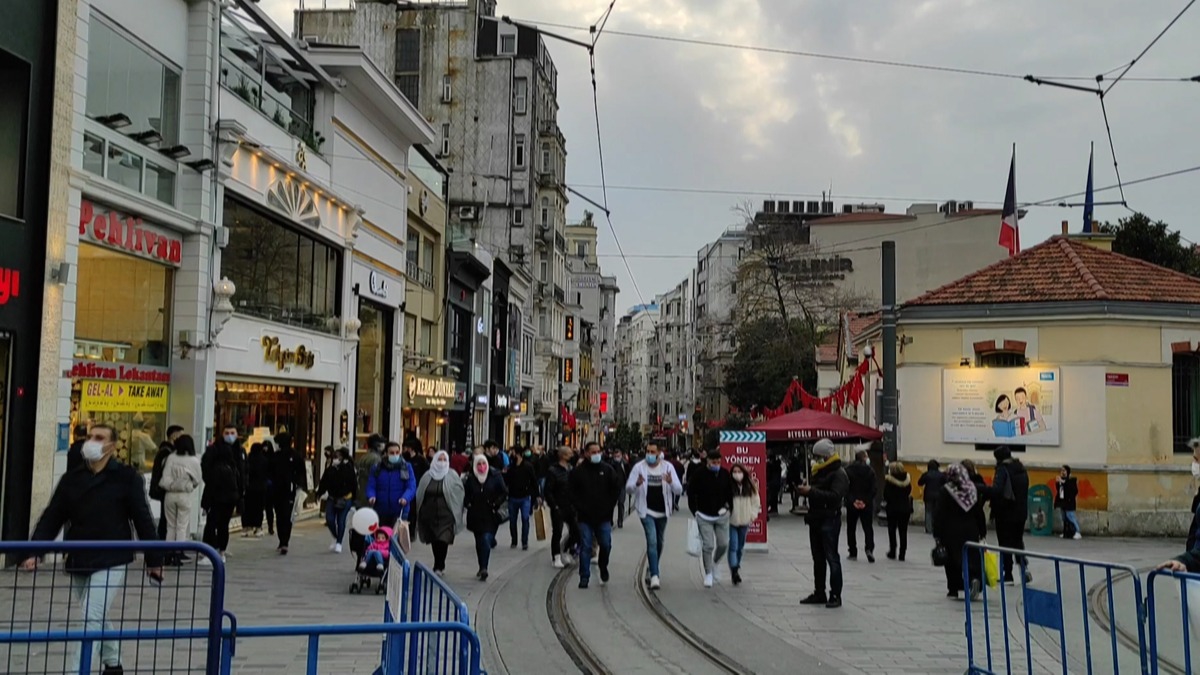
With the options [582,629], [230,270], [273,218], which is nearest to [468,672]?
[582,629]

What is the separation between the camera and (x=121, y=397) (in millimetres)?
16906

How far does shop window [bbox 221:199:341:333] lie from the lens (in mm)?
20969

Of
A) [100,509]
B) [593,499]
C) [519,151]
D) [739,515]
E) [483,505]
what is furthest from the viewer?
[519,151]

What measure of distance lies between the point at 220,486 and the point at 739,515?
700cm

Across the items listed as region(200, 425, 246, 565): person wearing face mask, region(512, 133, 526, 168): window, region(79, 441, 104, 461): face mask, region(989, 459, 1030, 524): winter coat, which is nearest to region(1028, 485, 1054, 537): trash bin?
region(989, 459, 1030, 524): winter coat

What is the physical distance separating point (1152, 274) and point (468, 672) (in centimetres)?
2421

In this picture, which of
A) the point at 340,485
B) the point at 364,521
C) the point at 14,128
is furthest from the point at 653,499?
the point at 14,128

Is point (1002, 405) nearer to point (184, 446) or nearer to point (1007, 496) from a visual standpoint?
point (1007, 496)

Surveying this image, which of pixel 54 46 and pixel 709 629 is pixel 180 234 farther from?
pixel 709 629

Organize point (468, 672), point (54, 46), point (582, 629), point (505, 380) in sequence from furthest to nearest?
point (505, 380) < point (54, 46) < point (582, 629) < point (468, 672)

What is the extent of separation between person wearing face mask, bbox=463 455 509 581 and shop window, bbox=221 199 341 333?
812 centimetres

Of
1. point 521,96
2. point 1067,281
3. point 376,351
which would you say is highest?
point 521,96

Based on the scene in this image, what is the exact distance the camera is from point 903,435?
25.5 m

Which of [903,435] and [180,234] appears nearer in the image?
[180,234]
